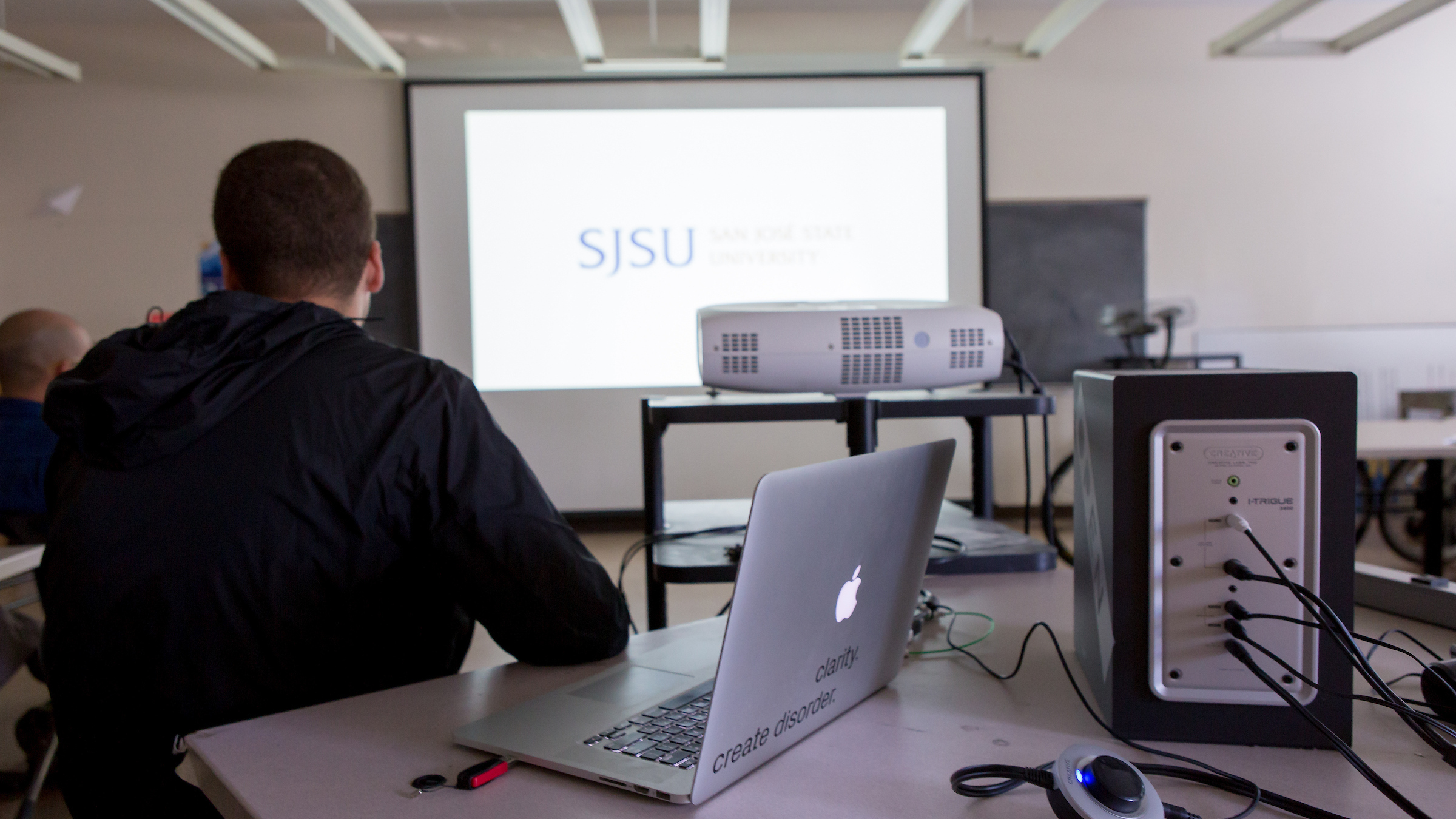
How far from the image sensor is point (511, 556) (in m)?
0.96

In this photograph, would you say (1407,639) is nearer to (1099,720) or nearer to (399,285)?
(1099,720)

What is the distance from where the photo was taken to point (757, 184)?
425cm

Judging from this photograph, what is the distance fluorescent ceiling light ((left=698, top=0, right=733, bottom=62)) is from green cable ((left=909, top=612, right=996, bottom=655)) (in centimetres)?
256

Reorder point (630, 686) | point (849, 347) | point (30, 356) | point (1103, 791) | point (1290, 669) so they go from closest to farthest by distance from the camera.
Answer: point (1103, 791) < point (1290, 669) < point (630, 686) < point (849, 347) < point (30, 356)

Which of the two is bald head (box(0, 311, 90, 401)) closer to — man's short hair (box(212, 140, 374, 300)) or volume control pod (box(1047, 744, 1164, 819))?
man's short hair (box(212, 140, 374, 300))

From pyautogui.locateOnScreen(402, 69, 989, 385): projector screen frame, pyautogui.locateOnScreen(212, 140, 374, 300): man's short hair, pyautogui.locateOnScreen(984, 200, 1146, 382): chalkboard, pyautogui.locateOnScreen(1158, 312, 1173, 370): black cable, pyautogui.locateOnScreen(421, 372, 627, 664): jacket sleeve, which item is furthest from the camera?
pyautogui.locateOnScreen(984, 200, 1146, 382): chalkboard

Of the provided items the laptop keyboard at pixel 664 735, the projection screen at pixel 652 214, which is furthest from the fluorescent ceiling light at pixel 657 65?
the laptop keyboard at pixel 664 735

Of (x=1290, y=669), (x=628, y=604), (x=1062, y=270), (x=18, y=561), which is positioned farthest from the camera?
(x=1062, y=270)

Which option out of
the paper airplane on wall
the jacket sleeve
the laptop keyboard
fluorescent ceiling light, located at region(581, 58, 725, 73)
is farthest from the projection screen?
the laptop keyboard

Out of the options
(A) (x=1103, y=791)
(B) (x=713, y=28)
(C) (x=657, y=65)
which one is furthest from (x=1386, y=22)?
(A) (x=1103, y=791)

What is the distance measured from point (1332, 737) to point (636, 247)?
12.6 ft

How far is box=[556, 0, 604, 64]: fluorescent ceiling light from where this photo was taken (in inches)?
118

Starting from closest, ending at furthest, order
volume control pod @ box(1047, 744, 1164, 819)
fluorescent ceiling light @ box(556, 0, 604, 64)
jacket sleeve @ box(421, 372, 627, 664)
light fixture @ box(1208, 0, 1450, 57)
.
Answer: volume control pod @ box(1047, 744, 1164, 819) < jacket sleeve @ box(421, 372, 627, 664) < fluorescent ceiling light @ box(556, 0, 604, 64) < light fixture @ box(1208, 0, 1450, 57)

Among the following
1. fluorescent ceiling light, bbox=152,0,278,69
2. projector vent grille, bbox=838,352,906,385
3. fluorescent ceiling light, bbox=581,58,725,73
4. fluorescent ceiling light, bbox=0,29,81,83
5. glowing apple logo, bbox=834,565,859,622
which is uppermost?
fluorescent ceiling light, bbox=0,29,81,83
